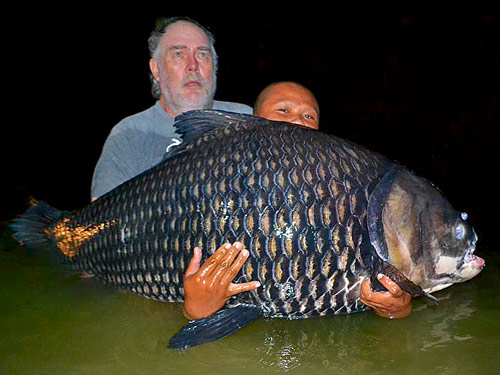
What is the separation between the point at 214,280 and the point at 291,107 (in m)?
1.36

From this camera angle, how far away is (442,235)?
216 centimetres

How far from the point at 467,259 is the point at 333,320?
0.65m

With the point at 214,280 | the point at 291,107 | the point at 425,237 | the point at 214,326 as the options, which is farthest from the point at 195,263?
the point at 291,107

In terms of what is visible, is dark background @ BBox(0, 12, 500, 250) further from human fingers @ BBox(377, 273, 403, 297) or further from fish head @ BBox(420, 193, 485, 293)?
human fingers @ BBox(377, 273, 403, 297)

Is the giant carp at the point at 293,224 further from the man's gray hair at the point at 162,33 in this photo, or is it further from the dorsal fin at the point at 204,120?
the man's gray hair at the point at 162,33

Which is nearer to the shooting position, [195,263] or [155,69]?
[195,263]

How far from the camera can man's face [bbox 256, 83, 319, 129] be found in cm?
315

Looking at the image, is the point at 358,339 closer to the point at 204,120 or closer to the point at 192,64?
the point at 204,120

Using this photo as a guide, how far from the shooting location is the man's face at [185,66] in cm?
358

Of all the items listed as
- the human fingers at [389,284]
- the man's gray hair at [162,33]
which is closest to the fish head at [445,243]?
the human fingers at [389,284]

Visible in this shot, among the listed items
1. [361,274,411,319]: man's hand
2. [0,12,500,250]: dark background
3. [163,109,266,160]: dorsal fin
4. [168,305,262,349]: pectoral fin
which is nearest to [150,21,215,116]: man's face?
[163,109,266,160]: dorsal fin

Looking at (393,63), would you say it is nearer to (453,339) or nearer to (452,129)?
(452,129)

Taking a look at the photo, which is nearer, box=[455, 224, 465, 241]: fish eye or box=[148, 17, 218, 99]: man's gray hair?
box=[455, 224, 465, 241]: fish eye

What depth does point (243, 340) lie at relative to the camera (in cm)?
228
